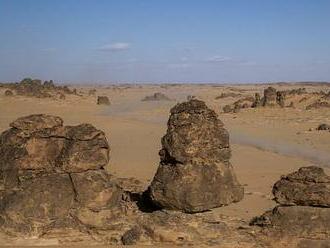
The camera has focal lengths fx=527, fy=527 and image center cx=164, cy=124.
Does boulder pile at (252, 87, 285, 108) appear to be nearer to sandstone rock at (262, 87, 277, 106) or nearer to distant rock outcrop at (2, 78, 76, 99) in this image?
sandstone rock at (262, 87, 277, 106)

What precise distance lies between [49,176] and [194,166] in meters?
2.76

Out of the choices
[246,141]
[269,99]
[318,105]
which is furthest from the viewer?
[269,99]

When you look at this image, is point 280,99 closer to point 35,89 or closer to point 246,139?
point 246,139

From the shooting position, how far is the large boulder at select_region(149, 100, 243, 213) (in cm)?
1005

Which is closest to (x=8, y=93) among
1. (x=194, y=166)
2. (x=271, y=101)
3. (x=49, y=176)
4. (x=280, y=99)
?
(x=271, y=101)

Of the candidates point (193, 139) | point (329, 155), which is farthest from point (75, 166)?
point (329, 155)

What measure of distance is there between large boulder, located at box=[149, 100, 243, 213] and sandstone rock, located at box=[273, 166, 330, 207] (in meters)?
1.09

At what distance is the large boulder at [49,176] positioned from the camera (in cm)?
944

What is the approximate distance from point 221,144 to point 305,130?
1885 centimetres

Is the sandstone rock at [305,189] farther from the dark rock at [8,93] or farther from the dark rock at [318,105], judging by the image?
the dark rock at [8,93]

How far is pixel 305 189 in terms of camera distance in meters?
9.48

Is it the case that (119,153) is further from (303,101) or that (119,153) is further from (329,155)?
(303,101)

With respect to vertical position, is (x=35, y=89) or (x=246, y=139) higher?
(x=35, y=89)

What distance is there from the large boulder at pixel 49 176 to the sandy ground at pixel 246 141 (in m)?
3.35
